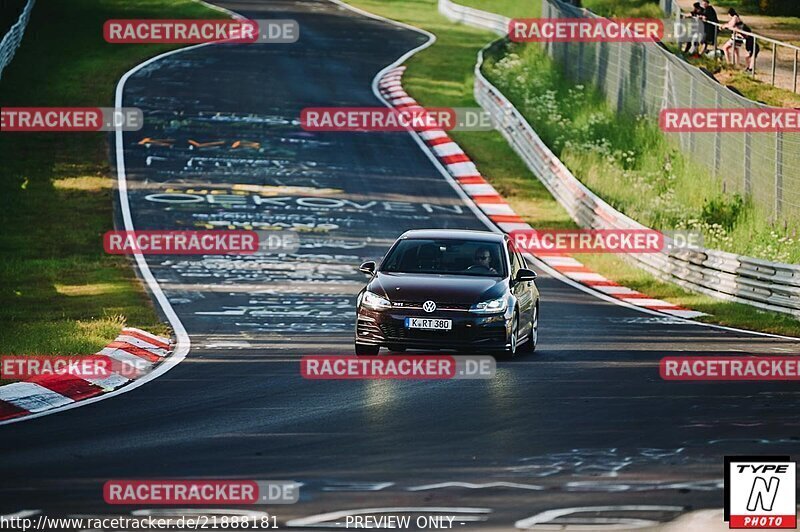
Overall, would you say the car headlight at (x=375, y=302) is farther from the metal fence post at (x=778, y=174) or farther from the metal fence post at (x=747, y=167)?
the metal fence post at (x=747, y=167)

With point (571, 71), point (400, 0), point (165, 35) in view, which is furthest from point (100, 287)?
point (400, 0)

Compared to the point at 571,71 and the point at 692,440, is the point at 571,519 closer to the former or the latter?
the point at 692,440

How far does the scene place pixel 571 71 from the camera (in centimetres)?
4534

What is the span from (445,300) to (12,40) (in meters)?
35.0

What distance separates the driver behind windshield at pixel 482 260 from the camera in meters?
18.2

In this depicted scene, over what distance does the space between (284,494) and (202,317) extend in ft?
38.1

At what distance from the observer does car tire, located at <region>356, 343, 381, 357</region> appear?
1725 cm

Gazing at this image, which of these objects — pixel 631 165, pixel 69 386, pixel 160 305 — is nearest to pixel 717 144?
pixel 631 165
